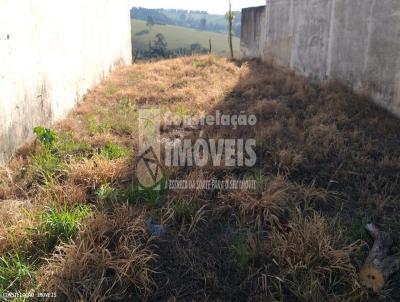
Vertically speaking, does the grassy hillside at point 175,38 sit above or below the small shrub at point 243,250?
above

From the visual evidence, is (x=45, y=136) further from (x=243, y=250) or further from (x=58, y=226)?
(x=243, y=250)

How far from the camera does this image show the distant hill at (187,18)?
98688 millimetres

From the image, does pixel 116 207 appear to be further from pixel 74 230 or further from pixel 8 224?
pixel 8 224

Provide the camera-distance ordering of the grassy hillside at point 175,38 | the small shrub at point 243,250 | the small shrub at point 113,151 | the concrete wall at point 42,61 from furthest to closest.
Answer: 1. the grassy hillside at point 175,38
2. the small shrub at point 113,151
3. the concrete wall at point 42,61
4. the small shrub at point 243,250

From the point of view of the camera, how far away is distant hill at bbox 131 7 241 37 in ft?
324

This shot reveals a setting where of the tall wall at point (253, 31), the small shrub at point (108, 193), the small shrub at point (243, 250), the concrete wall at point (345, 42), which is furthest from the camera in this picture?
the tall wall at point (253, 31)

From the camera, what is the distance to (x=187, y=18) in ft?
399

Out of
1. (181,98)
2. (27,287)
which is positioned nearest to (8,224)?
(27,287)

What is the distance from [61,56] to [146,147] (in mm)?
2733

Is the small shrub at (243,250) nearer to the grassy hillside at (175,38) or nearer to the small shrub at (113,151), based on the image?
the small shrub at (113,151)

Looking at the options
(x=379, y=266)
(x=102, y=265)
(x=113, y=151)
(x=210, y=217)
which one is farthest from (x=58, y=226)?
(x=379, y=266)

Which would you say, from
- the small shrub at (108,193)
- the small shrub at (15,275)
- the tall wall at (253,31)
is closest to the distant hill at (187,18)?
the tall wall at (253,31)

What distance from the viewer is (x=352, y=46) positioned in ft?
20.4

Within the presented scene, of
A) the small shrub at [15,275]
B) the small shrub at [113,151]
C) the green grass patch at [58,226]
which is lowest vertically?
the small shrub at [15,275]
